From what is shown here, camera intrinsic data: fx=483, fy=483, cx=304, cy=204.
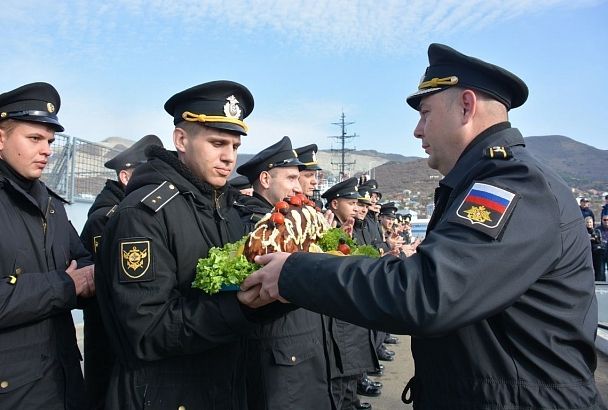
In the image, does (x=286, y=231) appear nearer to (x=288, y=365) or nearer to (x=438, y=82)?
(x=438, y=82)

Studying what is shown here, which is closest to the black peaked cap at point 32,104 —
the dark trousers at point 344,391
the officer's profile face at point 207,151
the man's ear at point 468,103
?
the officer's profile face at point 207,151

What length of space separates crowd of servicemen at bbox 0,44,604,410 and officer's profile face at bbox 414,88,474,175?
1cm

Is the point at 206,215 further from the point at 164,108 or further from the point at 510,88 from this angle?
the point at 510,88

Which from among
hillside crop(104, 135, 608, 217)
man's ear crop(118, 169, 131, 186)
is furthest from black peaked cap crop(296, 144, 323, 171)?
hillside crop(104, 135, 608, 217)

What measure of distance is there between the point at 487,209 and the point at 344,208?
215 inches

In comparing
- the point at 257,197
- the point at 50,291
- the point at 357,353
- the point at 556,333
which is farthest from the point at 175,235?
the point at 357,353

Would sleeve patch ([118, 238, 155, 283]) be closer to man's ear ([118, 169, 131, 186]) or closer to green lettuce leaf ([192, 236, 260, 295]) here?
green lettuce leaf ([192, 236, 260, 295])

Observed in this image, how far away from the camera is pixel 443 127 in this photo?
7.80 ft

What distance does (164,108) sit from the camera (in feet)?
9.66

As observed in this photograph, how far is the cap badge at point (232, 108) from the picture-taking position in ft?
9.33

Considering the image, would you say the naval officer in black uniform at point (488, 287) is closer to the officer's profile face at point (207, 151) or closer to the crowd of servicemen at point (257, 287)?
the crowd of servicemen at point (257, 287)

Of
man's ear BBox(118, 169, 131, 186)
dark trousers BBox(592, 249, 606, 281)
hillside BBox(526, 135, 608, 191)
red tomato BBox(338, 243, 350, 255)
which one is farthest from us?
hillside BBox(526, 135, 608, 191)

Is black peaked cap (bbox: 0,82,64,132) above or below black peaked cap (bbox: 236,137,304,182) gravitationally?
above

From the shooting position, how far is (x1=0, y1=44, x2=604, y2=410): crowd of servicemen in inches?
69.2
